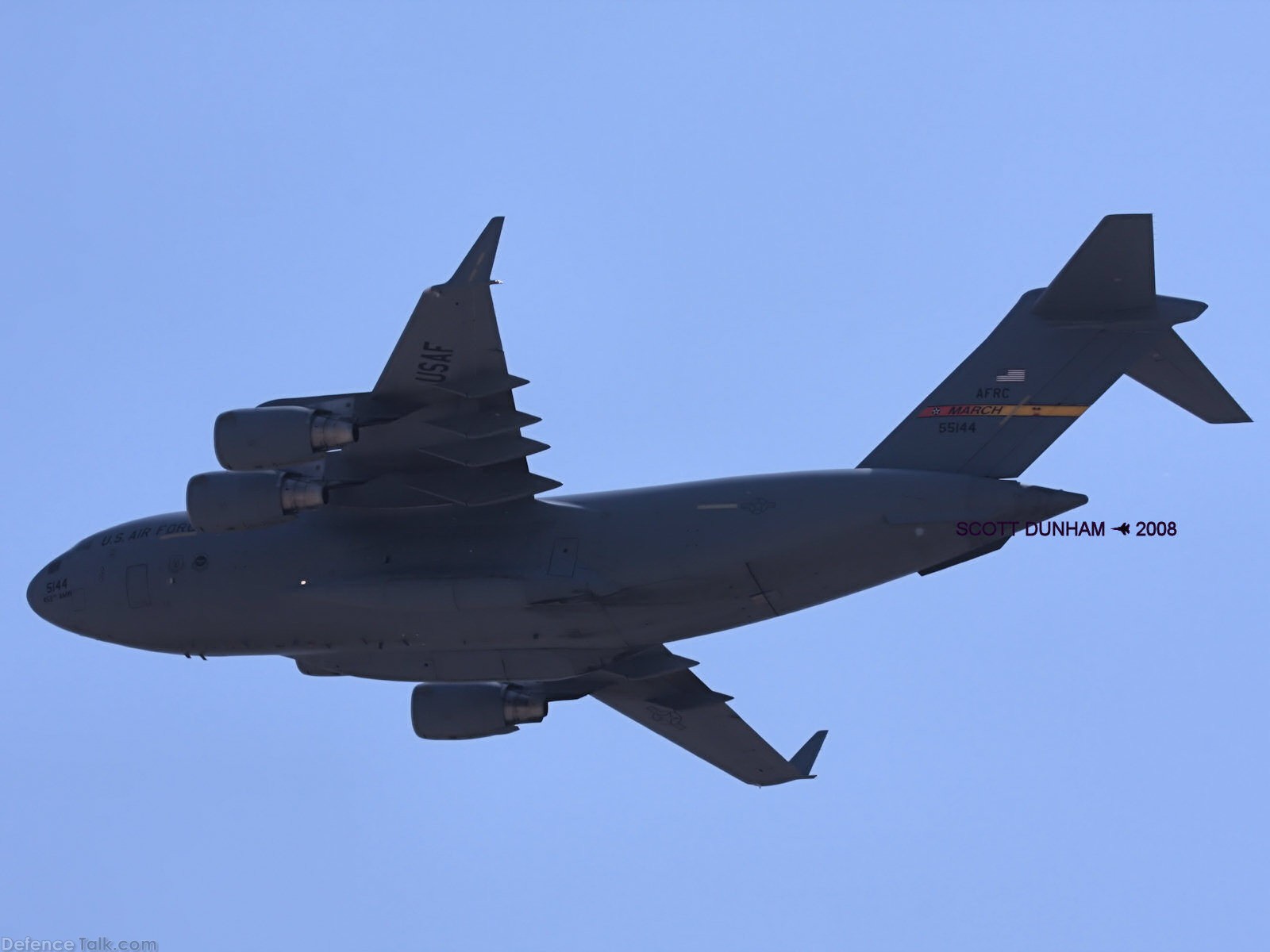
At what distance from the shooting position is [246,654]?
15.9 m

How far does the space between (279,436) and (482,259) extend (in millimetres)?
2024

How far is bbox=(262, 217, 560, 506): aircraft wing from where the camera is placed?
13.7m

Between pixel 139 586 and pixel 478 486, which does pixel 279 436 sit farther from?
pixel 139 586

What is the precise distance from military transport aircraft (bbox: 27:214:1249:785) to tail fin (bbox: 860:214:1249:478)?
0.01 m

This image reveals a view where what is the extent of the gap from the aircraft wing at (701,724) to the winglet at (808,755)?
0.03 meters

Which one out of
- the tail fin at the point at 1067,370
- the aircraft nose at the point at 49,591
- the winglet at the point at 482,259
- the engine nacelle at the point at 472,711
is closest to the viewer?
the winglet at the point at 482,259

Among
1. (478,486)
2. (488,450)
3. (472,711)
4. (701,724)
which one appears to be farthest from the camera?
(701,724)

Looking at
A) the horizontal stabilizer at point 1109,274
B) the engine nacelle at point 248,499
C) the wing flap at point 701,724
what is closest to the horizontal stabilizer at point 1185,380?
the horizontal stabilizer at point 1109,274

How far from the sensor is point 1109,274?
14.7 m

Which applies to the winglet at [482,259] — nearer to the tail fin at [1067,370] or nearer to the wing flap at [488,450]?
the wing flap at [488,450]

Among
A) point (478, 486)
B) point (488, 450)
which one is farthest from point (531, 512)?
point (488, 450)

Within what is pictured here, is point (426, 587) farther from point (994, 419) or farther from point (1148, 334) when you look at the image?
point (1148, 334)

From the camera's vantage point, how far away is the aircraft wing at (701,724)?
1745cm

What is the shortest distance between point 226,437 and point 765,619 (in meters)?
4.32
